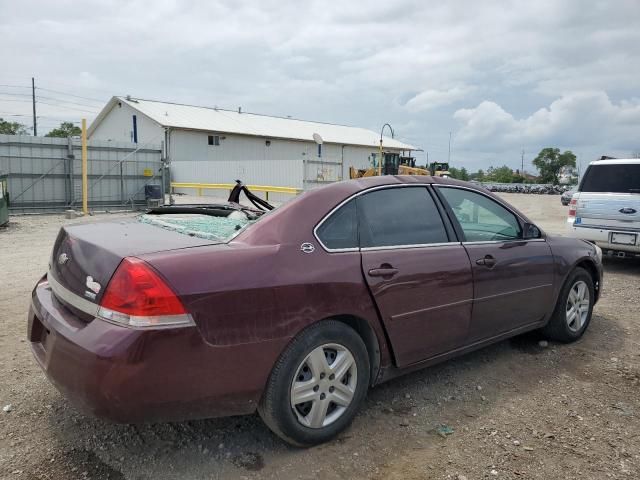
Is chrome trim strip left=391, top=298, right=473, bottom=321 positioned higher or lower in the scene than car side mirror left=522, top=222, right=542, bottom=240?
lower

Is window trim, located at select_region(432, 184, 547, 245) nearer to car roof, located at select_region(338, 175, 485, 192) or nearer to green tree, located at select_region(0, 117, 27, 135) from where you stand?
car roof, located at select_region(338, 175, 485, 192)

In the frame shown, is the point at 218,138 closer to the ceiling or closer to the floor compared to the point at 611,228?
closer to the ceiling

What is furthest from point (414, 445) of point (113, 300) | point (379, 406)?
point (113, 300)

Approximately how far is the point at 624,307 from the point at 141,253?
5.75m

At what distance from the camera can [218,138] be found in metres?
35.8

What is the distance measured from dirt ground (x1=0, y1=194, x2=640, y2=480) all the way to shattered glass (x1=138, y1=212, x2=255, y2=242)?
1.18m

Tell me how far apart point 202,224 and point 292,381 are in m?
1.41

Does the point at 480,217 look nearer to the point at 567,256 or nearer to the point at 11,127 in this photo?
the point at 567,256

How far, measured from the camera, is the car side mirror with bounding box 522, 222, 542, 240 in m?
4.24

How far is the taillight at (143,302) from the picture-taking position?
7.80 feet

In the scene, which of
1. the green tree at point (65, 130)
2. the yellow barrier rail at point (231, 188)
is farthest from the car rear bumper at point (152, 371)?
the green tree at point (65, 130)

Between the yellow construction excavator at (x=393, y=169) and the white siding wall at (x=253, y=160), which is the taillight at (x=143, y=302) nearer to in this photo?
the white siding wall at (x=253, y=160)

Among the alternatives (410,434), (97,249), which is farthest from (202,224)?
(410,434)

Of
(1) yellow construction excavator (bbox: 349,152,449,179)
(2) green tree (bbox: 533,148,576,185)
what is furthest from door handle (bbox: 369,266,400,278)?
(2) green tree (bbox: 533,148,576,185)
